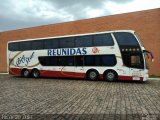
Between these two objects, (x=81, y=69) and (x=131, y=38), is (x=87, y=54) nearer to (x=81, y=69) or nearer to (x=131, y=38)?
(x=81, y=69)

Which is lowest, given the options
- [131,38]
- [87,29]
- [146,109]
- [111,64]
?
[146,109]

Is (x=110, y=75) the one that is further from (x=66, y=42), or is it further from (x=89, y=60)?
(x=66, y=42)

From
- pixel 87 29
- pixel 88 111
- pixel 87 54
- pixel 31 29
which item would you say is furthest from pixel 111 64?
pixel 31 29

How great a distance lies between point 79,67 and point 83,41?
78.5 inches

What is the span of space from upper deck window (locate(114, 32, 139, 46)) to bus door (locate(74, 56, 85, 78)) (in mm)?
3332

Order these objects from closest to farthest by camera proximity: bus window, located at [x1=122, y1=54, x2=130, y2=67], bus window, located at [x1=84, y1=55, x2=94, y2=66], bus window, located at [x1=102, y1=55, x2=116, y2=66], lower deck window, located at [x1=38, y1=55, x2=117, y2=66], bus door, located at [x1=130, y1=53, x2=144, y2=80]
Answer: bus door, located at [x1=130, y1=53, x2=144, y2=80], bus window, located at [x1=122, y1=54, x2=130, y2=67], bus window, located at [x1=102, y1=55, x2=116, y2=66], lower deck window, located at [x1=38, y1=55, x2=117, y2=66], bus window, located at [x1=84, y1=55, x2=94, y2=66]

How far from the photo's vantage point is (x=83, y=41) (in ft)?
69.3

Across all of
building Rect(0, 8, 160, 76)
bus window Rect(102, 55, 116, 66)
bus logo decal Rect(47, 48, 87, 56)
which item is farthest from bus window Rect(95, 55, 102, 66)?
building Rect(0, 8, 160, 76)

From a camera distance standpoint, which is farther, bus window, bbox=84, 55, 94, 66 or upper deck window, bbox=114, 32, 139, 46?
bus window, bbox=84, 55, 94, 66

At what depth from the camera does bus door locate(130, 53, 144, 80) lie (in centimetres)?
1864

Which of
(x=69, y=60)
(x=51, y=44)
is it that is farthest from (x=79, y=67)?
(x=51, y=44)

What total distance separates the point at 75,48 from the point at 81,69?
1.68 m

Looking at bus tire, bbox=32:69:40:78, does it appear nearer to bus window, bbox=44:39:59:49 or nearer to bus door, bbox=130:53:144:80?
bus window, bbox=44:39:59:49

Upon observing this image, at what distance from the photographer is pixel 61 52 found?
22.4 m
